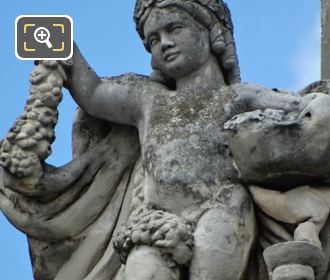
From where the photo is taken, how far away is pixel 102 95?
27.5 feet

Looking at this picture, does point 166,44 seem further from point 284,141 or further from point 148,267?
point 148,267

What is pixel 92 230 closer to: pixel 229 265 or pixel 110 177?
pixel 110 177

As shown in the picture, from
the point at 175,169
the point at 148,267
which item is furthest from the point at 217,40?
the point at 148,267

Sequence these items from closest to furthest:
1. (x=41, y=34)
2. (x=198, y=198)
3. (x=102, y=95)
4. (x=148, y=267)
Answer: (x=148, y=267) < (x=198, y=198) < (x=102, y=95) < (x=41, y=34)

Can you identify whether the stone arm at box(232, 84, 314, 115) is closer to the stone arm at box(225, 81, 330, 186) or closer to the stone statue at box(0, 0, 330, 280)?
the stone statue at box(0, 0, 330, 280)

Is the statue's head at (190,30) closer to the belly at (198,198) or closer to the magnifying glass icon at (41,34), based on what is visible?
the magnifying glass icon at (41,34)

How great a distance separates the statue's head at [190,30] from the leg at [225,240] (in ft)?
2.52

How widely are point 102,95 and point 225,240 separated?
1.11 meters

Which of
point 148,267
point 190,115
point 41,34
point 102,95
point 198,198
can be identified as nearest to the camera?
point 148,267

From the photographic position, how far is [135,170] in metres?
8.42

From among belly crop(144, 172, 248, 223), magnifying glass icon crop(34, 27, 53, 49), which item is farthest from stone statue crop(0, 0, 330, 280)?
magnifying glass icon crop(34, 27, 53, 49)

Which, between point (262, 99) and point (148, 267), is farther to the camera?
point (262, 99)

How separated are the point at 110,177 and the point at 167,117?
0.50m

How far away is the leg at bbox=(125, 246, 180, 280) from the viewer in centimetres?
771
